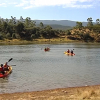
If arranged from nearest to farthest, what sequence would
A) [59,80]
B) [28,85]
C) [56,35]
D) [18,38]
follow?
[28,85], [59,80], [18,38], [56,35]

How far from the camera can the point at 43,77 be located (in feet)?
94.0

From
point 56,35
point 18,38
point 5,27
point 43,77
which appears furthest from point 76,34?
point 43,77

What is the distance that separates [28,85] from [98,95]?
9.97 metres

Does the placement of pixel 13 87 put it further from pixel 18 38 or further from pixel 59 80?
pixel 18 38

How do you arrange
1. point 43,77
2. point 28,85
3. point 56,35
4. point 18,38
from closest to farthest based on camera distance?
point 28,85 < point 43,77 < point 18,38 < point 56,35

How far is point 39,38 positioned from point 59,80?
111747 millimetres

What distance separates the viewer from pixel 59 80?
87.6 ft

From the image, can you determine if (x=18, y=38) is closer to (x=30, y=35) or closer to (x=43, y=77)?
(x=30, y=35)

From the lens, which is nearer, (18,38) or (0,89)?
(0,89)

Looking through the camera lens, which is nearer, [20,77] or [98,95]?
[98,95]

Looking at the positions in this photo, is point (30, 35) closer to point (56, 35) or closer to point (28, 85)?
point (56, 35)

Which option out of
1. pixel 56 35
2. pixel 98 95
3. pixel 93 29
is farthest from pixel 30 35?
pixel 98 95

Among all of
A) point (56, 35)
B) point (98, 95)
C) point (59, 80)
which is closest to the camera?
point (98, 95)

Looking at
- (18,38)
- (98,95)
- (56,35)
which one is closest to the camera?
(98,95)
